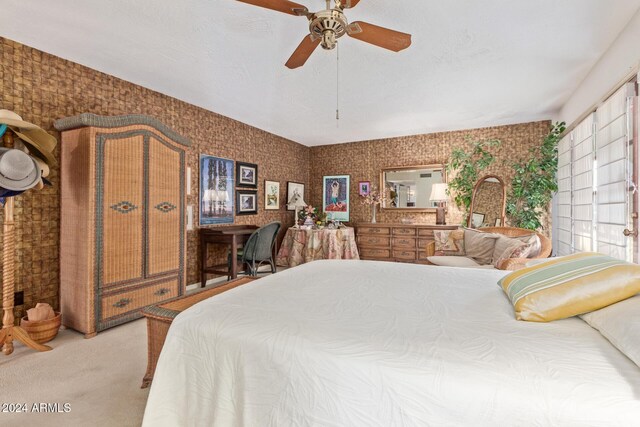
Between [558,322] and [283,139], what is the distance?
539 centimetres

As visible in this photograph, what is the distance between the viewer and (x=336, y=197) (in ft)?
21.0

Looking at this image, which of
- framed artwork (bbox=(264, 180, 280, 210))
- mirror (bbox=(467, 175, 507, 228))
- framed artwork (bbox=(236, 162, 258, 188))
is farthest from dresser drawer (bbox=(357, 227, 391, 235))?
framed artwork (bbox=(236, 162, 258, 188))

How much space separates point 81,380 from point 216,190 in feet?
9.52

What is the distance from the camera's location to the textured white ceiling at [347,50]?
2.16m

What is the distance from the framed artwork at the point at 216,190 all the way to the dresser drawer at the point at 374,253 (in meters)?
2.47

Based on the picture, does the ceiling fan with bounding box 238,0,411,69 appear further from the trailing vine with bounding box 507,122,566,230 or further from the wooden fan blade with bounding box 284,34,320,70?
the trailing vine with bounding box 507,122,566,230

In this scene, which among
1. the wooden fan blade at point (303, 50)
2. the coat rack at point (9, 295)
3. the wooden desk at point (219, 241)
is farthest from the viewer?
the wooden desk at point (219, 241)

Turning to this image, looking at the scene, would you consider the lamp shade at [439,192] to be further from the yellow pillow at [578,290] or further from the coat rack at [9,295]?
the coat rack at [9,295]

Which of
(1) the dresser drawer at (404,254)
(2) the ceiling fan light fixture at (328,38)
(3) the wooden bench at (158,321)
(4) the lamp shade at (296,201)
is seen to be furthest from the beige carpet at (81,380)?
(1) the dresser drawer at (404,254)

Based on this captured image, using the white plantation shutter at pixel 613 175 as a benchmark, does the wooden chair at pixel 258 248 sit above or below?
below

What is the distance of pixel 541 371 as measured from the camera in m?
0.82

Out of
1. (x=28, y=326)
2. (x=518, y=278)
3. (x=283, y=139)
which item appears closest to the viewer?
(x=518, y=278)

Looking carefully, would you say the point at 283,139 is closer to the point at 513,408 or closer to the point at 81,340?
the point at 81,340

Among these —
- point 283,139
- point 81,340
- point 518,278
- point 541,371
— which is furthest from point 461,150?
point 81,340
